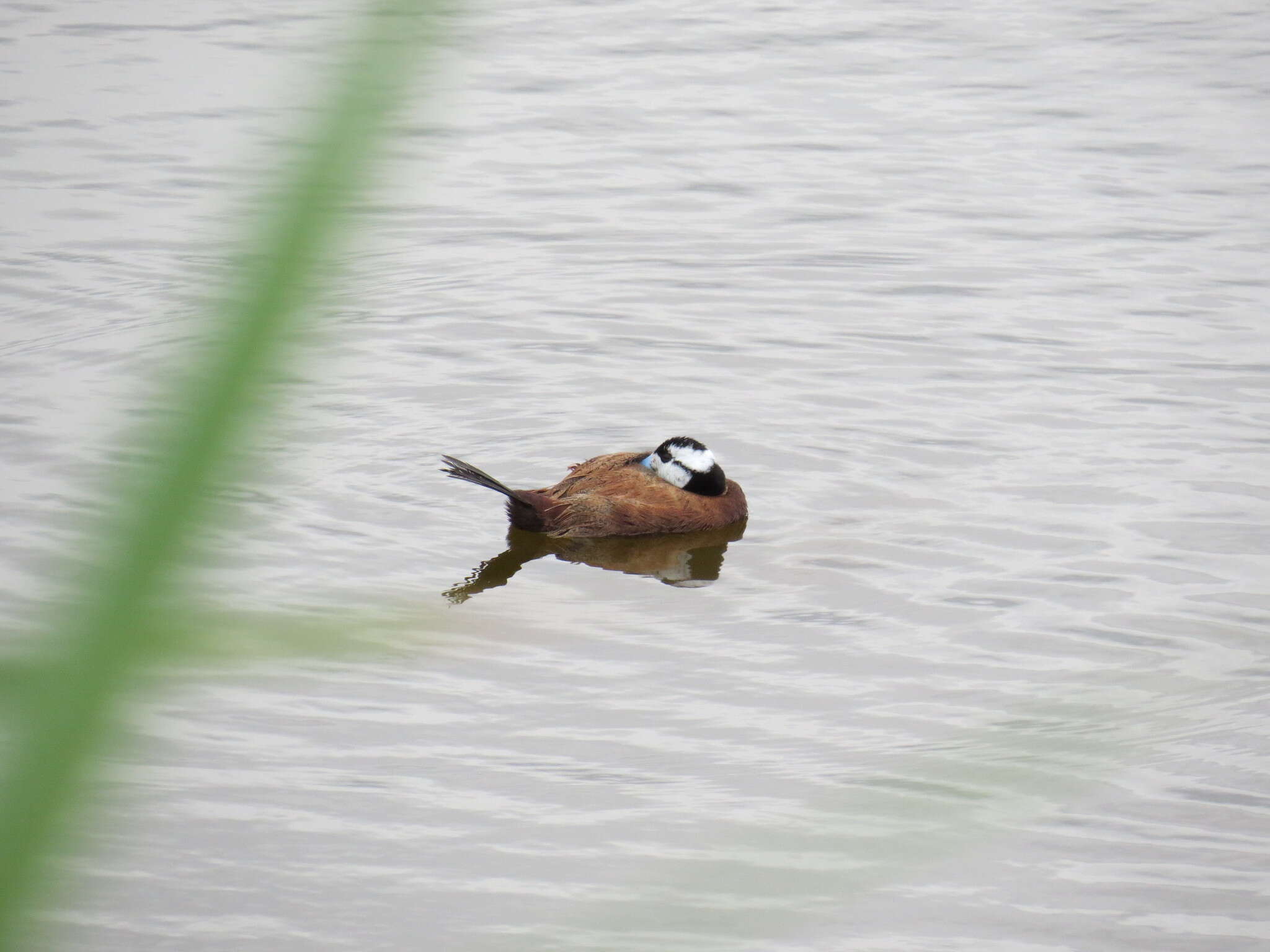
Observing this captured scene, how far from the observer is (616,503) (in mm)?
Answer: 8211

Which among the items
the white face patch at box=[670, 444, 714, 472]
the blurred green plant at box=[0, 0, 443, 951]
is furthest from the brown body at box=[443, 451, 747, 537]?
the blurred green plant at box=[0, 0, 443, 951]

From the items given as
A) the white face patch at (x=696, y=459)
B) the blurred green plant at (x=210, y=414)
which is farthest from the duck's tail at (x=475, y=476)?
the blurred green plant at (x=210, y=414)

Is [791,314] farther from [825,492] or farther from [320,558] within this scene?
[320,558]

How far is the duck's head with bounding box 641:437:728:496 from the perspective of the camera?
8172 millimetres

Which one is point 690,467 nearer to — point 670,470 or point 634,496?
point 670,470

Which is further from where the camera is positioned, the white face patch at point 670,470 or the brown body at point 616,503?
the white face patch at point 670,470

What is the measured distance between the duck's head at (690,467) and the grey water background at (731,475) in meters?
0.35

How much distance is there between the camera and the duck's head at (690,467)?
8172 millimetres

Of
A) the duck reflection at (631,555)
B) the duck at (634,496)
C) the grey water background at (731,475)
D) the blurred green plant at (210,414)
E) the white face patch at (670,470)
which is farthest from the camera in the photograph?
the white face patch at (670,470)

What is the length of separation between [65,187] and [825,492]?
852 centimetres

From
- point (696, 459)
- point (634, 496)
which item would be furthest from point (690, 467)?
point (634, 496)

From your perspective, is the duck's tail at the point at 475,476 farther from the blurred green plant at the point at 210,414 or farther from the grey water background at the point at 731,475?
the blurred green plant at the point at 210,414

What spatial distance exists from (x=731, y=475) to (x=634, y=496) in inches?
36.5

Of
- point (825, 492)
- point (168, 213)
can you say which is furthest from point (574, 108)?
point (825, 492)
